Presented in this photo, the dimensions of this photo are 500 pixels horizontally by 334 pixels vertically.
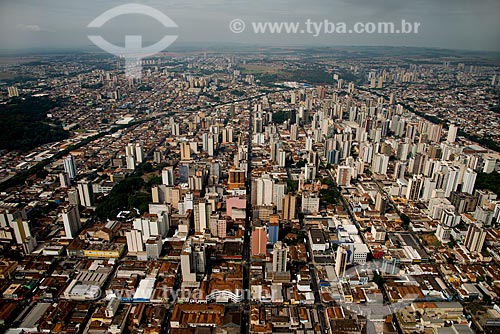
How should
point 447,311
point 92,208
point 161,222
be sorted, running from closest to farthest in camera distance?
1. point 447,311
2. point 161,222
3. point 92,208

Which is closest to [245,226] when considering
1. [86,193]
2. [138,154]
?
[86,193]

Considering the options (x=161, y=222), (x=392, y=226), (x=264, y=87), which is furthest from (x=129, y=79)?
(x=392, y=226)

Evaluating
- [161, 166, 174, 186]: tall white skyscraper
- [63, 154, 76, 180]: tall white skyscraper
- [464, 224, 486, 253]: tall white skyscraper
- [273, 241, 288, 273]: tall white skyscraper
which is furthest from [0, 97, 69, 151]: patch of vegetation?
[464, 224, 486, 253]: tall white skyscraper

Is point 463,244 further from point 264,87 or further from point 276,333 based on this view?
point 264,87

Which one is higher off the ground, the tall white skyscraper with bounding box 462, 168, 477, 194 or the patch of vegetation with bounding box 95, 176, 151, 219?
the tall white skyscraper with bounding box 462, 168, 477, 194

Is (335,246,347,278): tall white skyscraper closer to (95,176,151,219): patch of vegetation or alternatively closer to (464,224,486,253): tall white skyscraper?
(464,224,486,253): tall white skyscraper

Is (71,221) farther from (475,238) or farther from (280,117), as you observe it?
(280,117)
